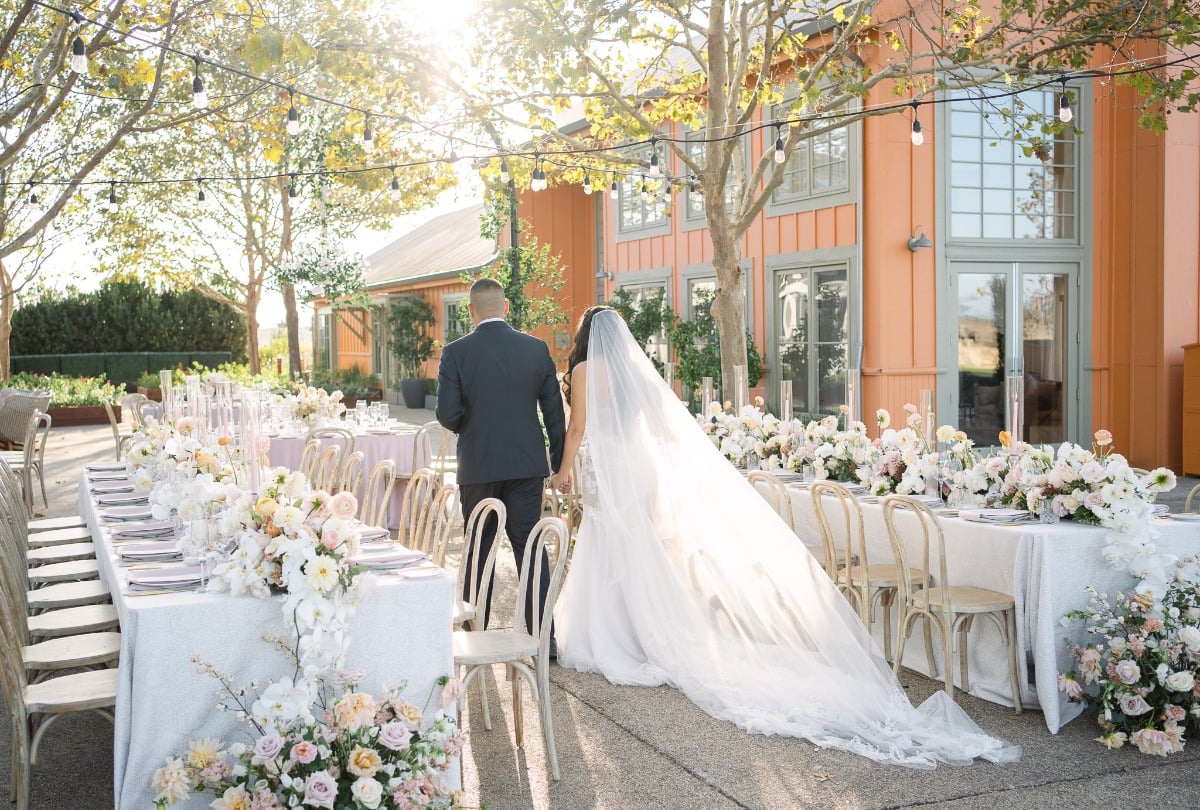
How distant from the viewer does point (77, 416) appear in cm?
2430

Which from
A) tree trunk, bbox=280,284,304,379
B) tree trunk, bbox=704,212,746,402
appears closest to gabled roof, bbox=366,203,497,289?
tree trunk, bbox=280,284,304,379

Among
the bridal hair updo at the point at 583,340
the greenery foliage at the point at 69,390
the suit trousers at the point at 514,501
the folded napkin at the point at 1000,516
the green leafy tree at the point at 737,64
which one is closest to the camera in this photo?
the folded napkin at the point at 1000,516

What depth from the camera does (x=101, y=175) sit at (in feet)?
74.3

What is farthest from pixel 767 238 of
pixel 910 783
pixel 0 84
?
pixel 910 783

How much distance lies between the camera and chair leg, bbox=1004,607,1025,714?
520 cm

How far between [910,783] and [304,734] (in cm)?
224

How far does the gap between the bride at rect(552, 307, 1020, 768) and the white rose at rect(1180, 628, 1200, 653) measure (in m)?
0.90

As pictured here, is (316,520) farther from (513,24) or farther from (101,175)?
(101,175)

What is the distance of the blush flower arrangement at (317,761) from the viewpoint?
130 inches

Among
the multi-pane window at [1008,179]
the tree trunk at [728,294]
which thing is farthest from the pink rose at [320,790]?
the multi-pane window at [1008,179]

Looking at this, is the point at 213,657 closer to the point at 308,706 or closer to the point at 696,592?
the point at 308,706

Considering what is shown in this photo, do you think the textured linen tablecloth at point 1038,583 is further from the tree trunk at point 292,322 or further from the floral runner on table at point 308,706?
the tree trunk at point 292,322

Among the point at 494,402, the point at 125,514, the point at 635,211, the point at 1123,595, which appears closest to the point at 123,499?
the point at 125,514

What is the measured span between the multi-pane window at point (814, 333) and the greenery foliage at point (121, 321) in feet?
74.6
